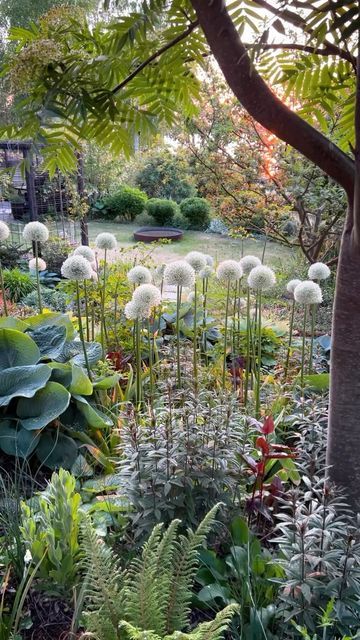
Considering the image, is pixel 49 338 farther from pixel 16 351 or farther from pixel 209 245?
pixel 209 245

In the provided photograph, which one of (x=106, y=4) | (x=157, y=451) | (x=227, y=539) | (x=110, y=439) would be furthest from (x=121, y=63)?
(x=110, y=439)

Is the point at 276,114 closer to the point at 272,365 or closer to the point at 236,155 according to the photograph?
the point at 272,365

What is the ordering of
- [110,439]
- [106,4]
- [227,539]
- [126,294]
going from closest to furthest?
[106,4]
[227,539]
[110,439]
[126,294]

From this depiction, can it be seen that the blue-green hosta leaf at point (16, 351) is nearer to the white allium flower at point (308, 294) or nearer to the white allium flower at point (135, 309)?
the white allium flower at point (135, 309)

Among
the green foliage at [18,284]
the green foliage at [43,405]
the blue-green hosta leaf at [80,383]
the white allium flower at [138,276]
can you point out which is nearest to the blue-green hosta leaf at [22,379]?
the green foliage at [43,405]

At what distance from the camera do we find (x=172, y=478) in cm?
163

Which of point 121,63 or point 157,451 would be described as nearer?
point 121,63

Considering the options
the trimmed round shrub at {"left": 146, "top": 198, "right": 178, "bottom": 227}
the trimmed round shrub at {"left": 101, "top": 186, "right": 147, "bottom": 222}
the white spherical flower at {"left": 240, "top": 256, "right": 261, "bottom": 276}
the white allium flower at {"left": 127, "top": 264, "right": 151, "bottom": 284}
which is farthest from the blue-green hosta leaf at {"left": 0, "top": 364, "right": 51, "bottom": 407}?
the trimmed round shrub at {"left": 101, "top": 186, "right": 147, "bottom": 222}

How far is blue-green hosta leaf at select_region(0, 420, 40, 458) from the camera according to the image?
7.63ft

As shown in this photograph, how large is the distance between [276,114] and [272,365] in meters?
3.00

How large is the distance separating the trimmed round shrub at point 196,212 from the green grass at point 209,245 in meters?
0.54

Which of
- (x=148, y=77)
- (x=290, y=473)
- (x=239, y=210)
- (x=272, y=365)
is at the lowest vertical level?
(x=272, y=365)

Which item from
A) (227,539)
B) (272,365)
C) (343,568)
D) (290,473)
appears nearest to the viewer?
(343,568)

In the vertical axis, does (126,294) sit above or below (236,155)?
below
